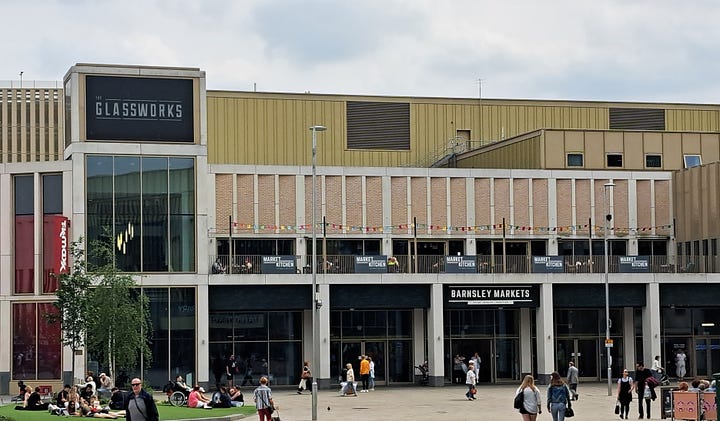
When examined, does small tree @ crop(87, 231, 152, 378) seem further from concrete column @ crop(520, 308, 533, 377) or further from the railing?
concrete column @ crop(520, 308, 533, 377)

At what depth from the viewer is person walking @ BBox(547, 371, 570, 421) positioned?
30922 mm

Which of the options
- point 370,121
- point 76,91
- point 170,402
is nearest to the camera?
point 170,402

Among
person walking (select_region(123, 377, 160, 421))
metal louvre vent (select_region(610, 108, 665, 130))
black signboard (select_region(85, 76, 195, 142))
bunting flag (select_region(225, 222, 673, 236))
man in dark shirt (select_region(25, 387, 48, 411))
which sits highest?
metal louvre vent (select_region(610, 108, 665, 130))

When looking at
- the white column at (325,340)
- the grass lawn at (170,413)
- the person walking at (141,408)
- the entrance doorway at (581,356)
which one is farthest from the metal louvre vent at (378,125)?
the person walking at (141,408)

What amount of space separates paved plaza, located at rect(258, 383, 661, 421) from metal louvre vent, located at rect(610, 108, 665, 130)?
2299 centimetres

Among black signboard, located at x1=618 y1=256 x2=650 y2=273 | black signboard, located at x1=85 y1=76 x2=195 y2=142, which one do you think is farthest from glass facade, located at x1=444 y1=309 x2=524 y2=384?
black signboard, located at x1=85 y1=76 x2=195 y2=142

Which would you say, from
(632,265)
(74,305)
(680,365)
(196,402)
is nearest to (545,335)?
(632,265)

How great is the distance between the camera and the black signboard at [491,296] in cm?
6056

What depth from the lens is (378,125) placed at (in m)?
72.9

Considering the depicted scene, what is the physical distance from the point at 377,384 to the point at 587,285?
1144 centimetres

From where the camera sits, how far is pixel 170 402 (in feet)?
149

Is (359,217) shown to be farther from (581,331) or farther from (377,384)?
(581,331)

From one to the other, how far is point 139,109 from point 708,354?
31332mm

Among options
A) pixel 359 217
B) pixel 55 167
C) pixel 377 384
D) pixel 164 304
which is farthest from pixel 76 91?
pixel 377 384
